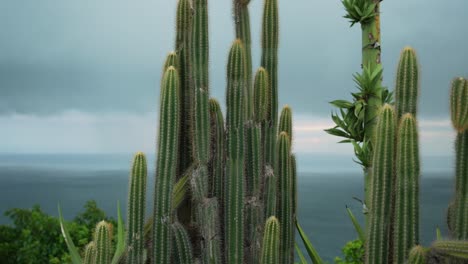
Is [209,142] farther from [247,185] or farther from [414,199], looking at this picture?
[414,199]

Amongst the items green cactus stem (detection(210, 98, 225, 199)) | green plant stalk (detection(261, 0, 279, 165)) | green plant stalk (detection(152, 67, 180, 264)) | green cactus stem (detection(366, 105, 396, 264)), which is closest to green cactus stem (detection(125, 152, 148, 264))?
green plant stalk (detection(152, 67, 180, 264))

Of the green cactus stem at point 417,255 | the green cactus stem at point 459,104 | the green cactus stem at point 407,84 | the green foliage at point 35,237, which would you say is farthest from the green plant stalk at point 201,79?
the green foliage at point 35,237

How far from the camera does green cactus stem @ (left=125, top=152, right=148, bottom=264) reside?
507 centimetres

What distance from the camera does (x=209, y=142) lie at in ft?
17.5

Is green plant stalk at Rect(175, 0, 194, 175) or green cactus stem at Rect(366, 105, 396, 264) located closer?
green cactus stem at Rect(366, 105, 396, 264)

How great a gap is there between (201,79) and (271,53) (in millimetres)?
820

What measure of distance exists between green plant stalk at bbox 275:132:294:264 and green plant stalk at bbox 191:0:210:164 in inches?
32.7

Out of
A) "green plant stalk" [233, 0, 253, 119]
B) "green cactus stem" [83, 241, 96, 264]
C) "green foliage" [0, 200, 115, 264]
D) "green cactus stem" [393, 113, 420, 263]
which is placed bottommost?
"green foliage" [0, 200, 115, 264]

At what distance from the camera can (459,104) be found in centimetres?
483

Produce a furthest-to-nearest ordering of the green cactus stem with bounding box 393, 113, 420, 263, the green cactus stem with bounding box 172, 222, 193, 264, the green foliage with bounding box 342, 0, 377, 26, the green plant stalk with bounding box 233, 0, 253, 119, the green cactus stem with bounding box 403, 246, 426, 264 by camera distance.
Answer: the green foliage with bounding box 342, 0, 377, 26
the green plant stalk with bounding box 233, 0, 253, 119
the green cactus stem with bounding box 172, 222, 193, 264
the green cactus stem with bounding box 393, 113, 420, 263
the green cactus stem with bounding box 403, 246, 426, 264

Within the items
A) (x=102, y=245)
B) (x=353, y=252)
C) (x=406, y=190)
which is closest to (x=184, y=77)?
(x=102, y=245)

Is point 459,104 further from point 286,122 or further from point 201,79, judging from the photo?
point 201,79

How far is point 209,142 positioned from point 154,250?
1003 mm

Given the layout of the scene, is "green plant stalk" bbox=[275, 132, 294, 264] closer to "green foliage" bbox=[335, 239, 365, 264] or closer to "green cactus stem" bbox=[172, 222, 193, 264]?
"green cactus stem" bbox=[172, 222, 193, 264]
